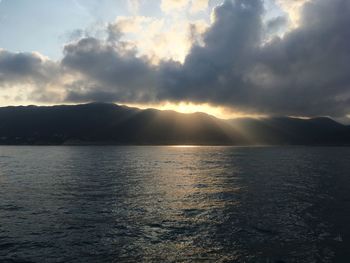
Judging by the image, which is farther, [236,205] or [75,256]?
[236,205]

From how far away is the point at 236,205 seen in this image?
46781 mm

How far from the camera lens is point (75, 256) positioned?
26.7 meters

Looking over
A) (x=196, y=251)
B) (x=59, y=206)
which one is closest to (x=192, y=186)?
(x=59, y=206)

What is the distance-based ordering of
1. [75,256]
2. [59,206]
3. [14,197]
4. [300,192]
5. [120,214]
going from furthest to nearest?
[300,192] → [14,197] → [59,206] → [120,214] → [75,256]

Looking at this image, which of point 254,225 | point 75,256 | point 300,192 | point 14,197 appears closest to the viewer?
point 75,256

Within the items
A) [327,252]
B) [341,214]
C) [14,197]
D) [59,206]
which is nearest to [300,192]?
[341,214]

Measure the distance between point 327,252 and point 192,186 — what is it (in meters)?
39.5

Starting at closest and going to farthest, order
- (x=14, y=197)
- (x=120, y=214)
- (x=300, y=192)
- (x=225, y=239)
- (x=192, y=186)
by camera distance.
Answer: (x=225, y=239) → (x=120, y=214) → (x=14, y=197) → (x=300, y=192) → (x=192, y=186)

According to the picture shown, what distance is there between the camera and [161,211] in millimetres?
42219

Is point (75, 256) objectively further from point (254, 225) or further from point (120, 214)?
point (254, 225)

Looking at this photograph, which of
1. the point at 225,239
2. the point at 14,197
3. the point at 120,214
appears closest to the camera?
the point at 225,239

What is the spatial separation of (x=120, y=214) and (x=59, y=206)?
10.3m

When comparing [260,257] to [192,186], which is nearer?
[260,257]

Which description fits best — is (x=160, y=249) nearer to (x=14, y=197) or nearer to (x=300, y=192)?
(x=14, y=197)
